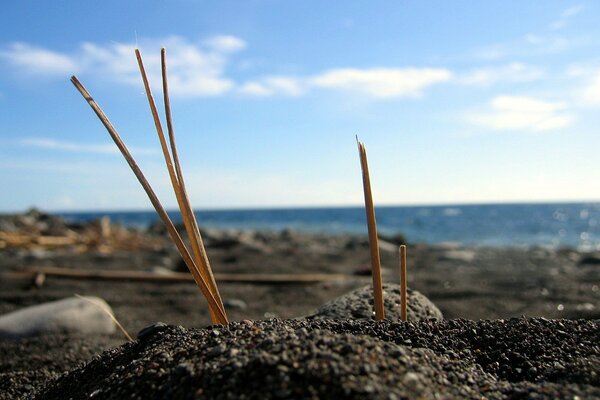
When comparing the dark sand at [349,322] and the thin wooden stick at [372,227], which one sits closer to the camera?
the dark sand at [349,322]

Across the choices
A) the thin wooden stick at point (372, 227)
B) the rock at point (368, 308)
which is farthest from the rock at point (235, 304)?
the thin wooden stick at point (372, 227)

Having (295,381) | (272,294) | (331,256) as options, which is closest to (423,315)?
(295,381)

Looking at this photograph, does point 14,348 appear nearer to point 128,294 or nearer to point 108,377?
point 108,377

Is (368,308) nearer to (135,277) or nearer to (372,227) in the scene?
(372,227)

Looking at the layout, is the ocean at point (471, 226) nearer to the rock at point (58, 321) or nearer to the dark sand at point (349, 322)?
the dark sand at point (349, 322)

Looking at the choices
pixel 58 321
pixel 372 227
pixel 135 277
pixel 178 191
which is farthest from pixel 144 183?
pixel 135 277

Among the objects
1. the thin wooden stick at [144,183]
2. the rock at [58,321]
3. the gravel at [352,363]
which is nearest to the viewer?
the gravel at [352,363]
